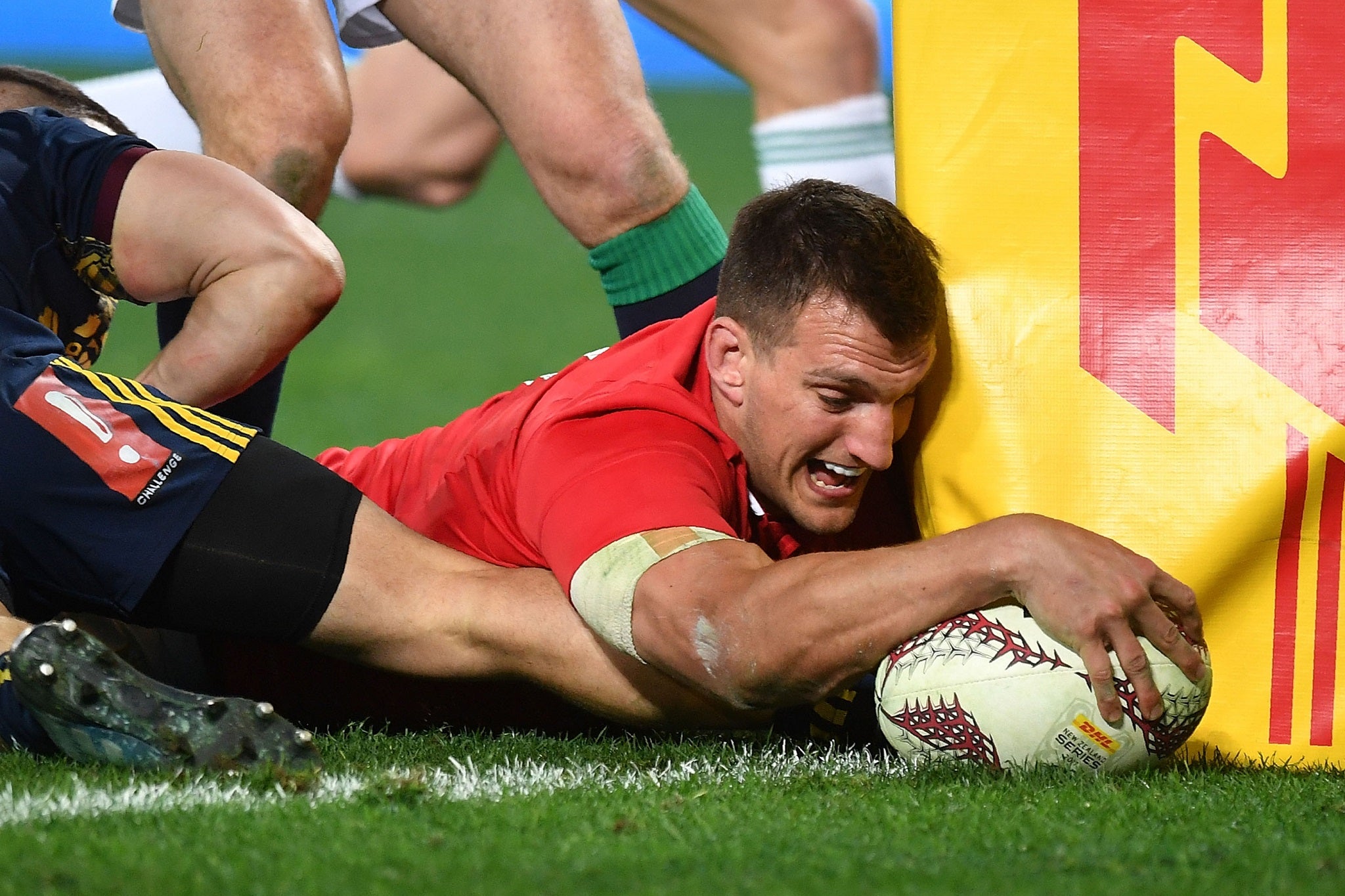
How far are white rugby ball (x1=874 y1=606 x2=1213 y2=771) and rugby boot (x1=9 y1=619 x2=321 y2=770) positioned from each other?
858 mm

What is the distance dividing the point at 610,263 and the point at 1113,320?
1199 mm

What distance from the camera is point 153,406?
2.69 metres

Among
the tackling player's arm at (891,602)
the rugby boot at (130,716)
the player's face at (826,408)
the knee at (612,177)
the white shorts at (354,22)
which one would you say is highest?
the white shorts at (354,22)

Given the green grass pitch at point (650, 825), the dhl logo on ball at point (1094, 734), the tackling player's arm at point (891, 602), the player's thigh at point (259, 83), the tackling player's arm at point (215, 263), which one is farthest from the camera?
the player's thigh at point (259, 83)

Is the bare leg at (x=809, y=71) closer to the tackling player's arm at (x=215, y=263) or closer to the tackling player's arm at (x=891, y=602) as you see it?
the tackling player's arm at (x=215, y=263)

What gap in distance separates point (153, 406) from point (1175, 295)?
166 centimetres

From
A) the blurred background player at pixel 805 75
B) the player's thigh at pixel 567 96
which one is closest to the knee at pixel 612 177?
the player's thigh at pixel 567 96

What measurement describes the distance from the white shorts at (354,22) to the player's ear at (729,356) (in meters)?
1.27

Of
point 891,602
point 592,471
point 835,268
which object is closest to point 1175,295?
point 835,268

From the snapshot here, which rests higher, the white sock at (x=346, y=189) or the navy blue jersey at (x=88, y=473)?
the white sock at (x=346, y=189)

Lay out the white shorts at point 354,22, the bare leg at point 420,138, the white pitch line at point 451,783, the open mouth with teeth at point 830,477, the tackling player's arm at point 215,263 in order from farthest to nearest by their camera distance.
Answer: the bare leg at point 420,138, the white shorts at point 354,22, the tackling player's arm at point 215,263, the open mouth with teeth at point 830,477, the white pitch line at point 451,783

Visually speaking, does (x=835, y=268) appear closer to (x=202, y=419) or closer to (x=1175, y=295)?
(x=1175, y=295)

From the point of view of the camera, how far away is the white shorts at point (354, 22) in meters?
3.54

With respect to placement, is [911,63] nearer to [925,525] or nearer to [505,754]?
[925,525]
